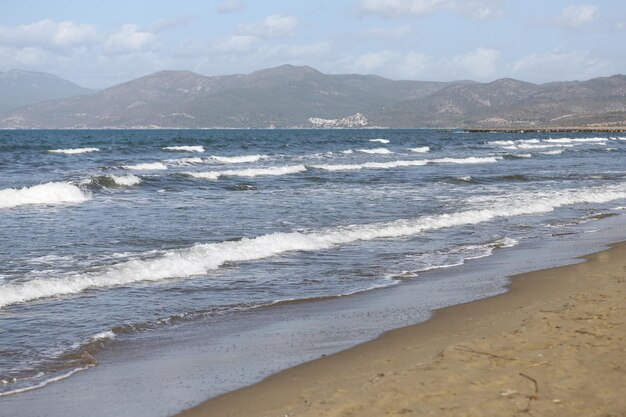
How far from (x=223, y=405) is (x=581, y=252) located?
1099 cm

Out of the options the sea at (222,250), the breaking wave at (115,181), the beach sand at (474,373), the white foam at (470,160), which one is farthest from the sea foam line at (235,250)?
the white foam at (470,160)

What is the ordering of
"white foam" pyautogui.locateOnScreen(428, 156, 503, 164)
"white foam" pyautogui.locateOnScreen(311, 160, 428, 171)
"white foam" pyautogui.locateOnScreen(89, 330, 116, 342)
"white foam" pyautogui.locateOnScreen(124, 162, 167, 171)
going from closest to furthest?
"white foam" pyautogui.locateOnScreen(89, 330, 116, 342)
"white foam" pyautogui.locateOnScreen(124, 162, 167, 171)
"white foam" pyautogui.locateOnScreen(311, 160, 428, 171)
"white foam" pyautogui.locateOnScreen(428, 156, 503, 164)

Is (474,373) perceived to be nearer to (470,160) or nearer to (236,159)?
(236,159)

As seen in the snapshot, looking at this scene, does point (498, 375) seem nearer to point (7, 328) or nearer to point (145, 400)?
point (145, 400)

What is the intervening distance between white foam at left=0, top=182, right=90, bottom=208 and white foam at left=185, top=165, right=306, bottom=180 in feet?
32.8

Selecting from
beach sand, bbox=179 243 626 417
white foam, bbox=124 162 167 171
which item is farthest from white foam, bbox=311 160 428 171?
beach sand, bbox=179 243 626 417

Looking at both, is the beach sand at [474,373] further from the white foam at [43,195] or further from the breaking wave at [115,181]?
the breaking wave at [115,181]

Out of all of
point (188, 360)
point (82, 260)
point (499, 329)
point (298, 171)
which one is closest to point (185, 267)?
point (82, 260)

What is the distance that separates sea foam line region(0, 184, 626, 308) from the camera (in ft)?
38.0

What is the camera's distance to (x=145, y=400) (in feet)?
22.5

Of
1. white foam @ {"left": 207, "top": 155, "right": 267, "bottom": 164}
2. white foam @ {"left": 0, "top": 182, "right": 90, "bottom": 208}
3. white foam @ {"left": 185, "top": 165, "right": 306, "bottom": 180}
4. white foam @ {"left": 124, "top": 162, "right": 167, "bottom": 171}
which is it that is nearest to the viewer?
white foam @ {"left": 0, "top": 182, "right": 90, "bottom": 208}

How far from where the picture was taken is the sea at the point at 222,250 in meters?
9.14

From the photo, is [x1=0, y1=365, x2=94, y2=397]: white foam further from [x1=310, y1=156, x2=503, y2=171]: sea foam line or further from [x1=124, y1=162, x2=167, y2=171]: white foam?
[x1=310, y1=156, x2=503, y2=171]: sea foam line

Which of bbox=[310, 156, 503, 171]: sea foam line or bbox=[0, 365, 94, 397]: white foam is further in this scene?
bbox=[310, 156, 503, 171]: sea foam line
